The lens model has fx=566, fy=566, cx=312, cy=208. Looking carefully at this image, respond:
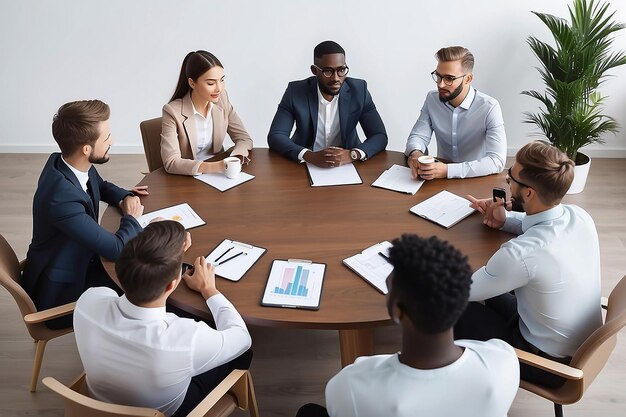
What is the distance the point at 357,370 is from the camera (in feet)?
4.50

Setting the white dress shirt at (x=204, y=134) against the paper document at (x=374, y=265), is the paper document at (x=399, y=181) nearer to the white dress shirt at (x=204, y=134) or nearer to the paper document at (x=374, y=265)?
the paper document at (x=374, y=265)

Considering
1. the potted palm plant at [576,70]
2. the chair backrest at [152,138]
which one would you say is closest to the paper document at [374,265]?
the chair backrest at [152,138]

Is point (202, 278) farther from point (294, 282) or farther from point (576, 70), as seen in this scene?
point (576, 70)

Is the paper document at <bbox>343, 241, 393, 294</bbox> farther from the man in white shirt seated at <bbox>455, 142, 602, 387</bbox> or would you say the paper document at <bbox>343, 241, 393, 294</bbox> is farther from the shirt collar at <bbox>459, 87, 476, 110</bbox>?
the shirt collar at <bbox>459, 87, 476, 110</bbox>

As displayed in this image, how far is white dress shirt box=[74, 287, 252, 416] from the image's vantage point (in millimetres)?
1660

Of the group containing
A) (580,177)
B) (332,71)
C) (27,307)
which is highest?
(332,71)

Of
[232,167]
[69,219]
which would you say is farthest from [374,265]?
[69,219]

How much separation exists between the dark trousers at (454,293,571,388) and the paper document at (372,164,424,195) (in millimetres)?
618

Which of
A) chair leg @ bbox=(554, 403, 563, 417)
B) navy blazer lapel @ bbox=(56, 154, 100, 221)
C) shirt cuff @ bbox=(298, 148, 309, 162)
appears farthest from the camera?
shirt cuff @ bbox=(298, 148, 309, 162)

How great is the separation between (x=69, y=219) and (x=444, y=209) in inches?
60.6

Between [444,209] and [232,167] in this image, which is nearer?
[444,209]

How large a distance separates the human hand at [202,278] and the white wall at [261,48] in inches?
111

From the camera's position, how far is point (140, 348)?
165 cm

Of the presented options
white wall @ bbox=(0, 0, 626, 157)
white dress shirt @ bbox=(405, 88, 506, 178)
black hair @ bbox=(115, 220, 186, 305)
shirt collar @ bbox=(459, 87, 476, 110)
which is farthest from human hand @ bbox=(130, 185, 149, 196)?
white wall @ bbox=(0, 0, 626, 157)
